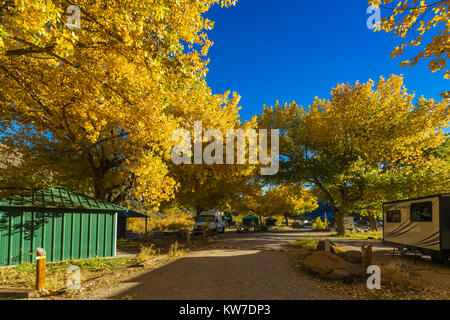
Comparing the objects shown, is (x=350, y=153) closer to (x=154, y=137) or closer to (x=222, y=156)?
(x=222, y=156)

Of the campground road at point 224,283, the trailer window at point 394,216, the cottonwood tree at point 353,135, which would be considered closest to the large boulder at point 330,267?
the campground road at point 224,283

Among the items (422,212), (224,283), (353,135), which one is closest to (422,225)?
(422,212)

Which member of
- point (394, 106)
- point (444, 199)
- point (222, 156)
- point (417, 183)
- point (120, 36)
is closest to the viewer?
point (120, 36)

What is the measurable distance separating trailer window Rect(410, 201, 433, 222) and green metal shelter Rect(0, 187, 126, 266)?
14.2 m

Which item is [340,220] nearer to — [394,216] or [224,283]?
[394,216]

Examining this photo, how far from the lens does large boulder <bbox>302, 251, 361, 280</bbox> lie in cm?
767

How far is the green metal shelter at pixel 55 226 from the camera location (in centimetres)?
956

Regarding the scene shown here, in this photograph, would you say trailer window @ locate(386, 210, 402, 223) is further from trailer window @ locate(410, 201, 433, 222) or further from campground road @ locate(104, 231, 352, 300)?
Answer: campground road @ locate(104, 231, 352, 300)

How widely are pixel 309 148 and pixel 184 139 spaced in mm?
15118

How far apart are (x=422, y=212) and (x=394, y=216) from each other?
2.67m

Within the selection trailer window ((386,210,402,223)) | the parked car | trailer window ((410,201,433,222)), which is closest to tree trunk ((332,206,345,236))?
trailer window ((386,210,402,223))

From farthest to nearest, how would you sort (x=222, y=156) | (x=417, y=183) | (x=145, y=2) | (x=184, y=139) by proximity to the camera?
(x=417, y=183), (x=222, y=156), (x=184, y=139), (x=145, y=2)

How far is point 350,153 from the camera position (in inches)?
893
